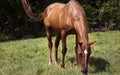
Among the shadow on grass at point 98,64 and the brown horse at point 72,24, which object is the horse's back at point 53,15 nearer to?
the brown horse at point 72,24

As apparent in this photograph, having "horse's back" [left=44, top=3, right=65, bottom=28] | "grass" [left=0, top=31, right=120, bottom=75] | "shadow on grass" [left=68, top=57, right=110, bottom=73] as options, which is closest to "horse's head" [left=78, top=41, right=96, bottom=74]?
"grass" [left=0, top=31, right=120, bottom=75]

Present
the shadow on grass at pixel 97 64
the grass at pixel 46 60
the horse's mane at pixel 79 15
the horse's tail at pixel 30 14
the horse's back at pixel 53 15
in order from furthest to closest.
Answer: the horse's tail at pixel 30 14
the horse's back at pixel 53 15
the shadow on grass at pixel 97 64
the grass at pixel 46 60
the horse's mane at pixel 79 15

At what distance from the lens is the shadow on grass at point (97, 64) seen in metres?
8.88

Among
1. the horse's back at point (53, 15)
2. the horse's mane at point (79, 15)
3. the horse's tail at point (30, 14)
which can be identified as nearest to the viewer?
the horse's mane at point (79, 15)

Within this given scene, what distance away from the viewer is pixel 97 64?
31.1 ft

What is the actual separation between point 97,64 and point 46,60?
180cm

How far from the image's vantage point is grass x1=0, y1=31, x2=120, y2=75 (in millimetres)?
8562

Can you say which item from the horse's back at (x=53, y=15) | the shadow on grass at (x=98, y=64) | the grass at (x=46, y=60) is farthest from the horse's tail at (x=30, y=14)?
the shadow on grass at (x=98, y=64)

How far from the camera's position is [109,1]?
22344mm

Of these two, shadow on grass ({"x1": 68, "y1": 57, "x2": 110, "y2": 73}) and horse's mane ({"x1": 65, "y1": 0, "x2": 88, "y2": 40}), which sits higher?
horse's mane ({"x1": 65, "y1": 0, "x2": 88, "y2": 40})

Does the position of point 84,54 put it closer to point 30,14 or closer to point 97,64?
point 97,64

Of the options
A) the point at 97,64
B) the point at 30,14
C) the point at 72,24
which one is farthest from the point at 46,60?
the point at 72,24

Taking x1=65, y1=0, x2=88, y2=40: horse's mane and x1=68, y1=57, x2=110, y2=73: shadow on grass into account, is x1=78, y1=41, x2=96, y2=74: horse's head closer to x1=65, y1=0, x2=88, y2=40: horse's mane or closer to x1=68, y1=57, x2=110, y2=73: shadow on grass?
x1=65, y1=0, x2=88, y2=40: horse's mane

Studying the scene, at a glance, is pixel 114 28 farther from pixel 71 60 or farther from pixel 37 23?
pixel 71 60
